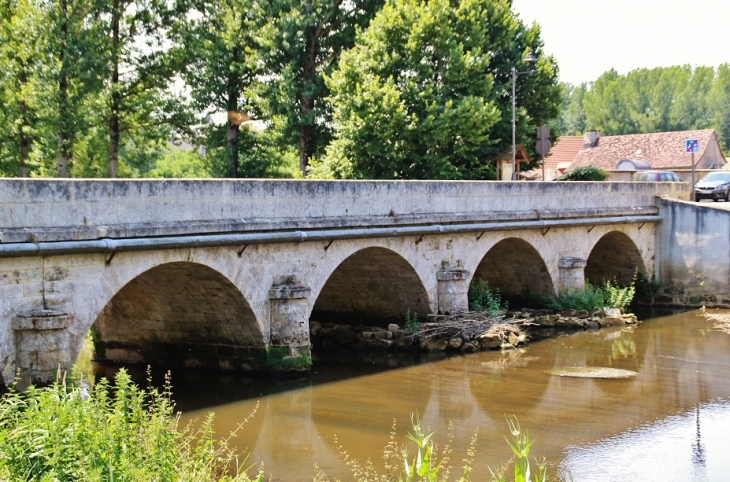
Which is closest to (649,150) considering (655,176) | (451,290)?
(655,176)

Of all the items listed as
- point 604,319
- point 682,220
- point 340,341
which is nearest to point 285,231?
point 340,341

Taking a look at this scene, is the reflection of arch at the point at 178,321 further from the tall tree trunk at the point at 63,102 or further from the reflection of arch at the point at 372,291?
the tall tree trunk at the point at 63,102

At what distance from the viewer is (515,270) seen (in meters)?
21.4

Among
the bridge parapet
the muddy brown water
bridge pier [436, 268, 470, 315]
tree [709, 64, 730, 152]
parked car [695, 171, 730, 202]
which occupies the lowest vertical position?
the muddy brown water

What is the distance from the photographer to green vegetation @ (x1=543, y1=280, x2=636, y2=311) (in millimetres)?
20797

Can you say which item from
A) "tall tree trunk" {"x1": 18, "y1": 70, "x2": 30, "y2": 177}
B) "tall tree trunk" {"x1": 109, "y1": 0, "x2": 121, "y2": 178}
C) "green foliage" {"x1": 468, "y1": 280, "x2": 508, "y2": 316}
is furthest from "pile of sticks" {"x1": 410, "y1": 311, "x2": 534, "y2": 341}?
"tall tree trunk" {"x1": 18, "y1": 70, "x2": 30, "y2": 177}

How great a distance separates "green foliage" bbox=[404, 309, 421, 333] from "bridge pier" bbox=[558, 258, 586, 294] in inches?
183

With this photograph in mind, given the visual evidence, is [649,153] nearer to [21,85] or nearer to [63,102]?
[63,102]

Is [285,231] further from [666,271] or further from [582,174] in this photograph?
[582,174]

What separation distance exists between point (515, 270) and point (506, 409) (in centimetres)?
871

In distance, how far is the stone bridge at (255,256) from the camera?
35.7 ft

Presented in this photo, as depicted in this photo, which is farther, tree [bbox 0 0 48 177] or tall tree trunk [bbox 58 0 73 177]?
tree [bbox 0 0 48 177]

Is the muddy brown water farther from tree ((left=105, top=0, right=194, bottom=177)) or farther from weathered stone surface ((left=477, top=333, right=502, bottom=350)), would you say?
tree ((left=105, top=0, right=194, bottom=177))

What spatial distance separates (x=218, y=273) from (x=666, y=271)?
14.5 meters
